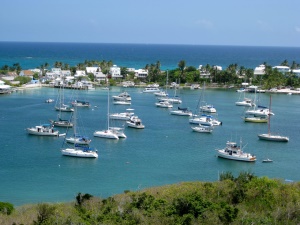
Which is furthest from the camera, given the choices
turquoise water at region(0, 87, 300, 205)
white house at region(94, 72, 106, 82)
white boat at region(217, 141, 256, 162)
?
white house at region(94, 72, 106, 82)

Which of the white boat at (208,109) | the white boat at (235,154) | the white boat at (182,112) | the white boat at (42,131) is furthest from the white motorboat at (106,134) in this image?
the white boat at (208,109)

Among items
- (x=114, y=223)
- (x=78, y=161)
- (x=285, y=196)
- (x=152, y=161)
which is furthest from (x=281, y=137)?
(x=114, y=223)

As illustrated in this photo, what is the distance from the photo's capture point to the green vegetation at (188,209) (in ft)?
51.2

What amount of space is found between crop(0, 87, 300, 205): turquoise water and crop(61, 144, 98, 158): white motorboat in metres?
0.43

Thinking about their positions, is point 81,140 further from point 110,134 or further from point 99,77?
point 99,77

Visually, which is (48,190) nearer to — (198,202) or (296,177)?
(198,202)

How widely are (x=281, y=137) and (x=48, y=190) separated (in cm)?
2067

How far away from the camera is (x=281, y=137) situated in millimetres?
38594

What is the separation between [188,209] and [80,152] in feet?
55.2

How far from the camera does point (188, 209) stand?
16.4 metres

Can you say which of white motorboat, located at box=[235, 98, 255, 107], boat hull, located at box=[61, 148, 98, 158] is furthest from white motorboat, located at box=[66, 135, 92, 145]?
white motorboat, located at box=[235, 98, 255, 107]

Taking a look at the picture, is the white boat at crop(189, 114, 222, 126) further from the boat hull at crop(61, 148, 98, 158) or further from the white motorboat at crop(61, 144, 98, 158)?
the boat hull at crop(61, 148, 98, 158)

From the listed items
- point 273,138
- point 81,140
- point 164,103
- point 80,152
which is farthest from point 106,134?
point 164,103

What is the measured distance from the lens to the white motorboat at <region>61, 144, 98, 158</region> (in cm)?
3192
